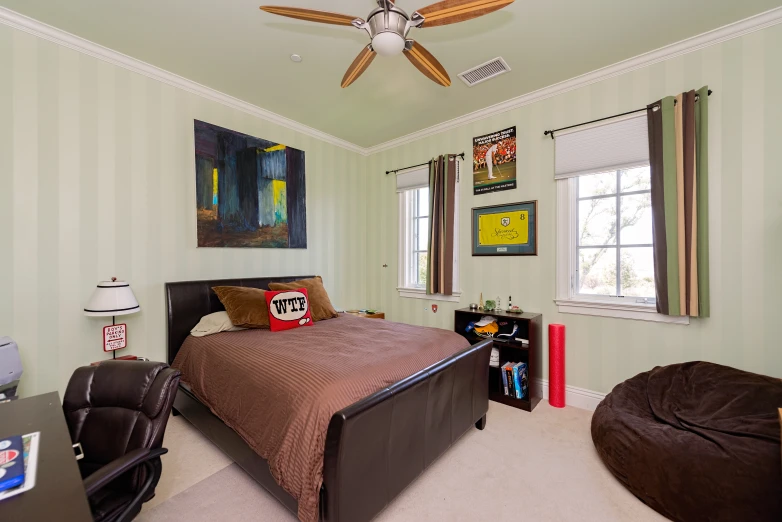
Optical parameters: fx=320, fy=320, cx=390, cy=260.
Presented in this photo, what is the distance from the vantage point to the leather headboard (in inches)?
107

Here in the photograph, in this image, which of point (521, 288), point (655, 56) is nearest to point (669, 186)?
point (655, 56)

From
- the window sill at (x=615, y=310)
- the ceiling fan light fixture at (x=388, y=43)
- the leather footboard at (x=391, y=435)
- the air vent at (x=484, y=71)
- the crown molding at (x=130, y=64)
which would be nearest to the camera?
the leather footboard at (x=391, y=435)

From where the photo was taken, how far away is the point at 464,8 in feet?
5.30

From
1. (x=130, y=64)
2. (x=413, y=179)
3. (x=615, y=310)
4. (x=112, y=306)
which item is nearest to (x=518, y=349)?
(x=615, y=310)

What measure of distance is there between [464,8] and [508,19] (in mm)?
767

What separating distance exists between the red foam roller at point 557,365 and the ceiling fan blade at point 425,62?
2.28 meters

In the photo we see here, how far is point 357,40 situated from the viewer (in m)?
2.35

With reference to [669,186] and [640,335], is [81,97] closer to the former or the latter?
[669,186]

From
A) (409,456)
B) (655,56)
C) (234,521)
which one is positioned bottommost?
(234,521)

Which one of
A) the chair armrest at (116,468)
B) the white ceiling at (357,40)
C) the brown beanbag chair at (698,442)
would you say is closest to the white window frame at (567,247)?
the brown beanbag chair at (698,442)

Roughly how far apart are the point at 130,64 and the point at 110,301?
6.28 ft

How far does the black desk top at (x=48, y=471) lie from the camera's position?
728 mm

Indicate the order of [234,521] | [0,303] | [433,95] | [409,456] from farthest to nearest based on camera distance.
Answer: [433,95] → [0,303] → [409,456] → [234,521]

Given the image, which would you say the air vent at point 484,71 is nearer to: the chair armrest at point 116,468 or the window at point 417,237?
the window at point 417,237
